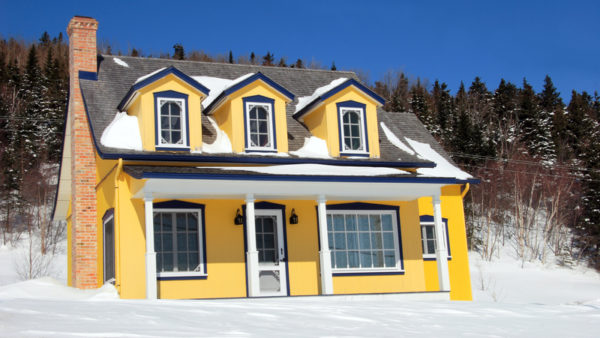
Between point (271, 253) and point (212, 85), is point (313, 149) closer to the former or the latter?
point (271, 253)

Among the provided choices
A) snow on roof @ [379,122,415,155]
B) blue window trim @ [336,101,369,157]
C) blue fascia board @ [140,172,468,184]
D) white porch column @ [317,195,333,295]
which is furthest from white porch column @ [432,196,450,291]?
white porch column @ [317,195,333,295]

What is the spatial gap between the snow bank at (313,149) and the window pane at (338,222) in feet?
5.31

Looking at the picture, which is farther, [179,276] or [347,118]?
[347,118]

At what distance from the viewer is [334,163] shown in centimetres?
1708

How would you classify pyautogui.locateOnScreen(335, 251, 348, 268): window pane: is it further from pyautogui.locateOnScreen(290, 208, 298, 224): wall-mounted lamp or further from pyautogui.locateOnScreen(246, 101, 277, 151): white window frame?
pyautogui.locateOnScreen(246, 101, 277, 151): white window frame

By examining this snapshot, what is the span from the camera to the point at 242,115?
653 inches

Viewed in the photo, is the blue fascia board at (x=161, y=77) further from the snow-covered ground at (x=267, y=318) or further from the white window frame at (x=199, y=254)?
the snow-covered ground at (x=267, y=318)

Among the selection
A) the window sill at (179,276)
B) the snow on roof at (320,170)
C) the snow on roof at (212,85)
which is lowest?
the window sill at (179,276)

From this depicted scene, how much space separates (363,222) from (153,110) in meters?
6.14

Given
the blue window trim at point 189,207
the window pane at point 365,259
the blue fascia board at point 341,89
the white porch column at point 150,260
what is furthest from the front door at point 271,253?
the blue fascia board at point 341,89

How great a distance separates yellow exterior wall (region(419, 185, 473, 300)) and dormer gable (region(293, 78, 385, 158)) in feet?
9.74

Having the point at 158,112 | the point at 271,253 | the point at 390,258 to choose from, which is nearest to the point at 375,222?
the point at 390,258

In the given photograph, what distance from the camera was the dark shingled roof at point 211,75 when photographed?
1664 cm

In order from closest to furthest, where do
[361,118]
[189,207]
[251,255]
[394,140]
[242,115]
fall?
[251,255] < [189,207] < [242,115] < [361,118] < [394,140]
